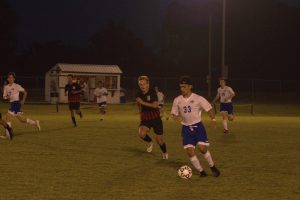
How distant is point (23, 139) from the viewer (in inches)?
706

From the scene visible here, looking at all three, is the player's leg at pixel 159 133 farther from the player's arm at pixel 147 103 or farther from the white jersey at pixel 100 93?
the white jersey at pixel 100 93

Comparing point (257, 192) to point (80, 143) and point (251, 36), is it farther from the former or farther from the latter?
point (251, 36)

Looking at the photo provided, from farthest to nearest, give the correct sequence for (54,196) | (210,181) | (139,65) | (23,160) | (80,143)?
(139,65) → (80,143) → (23,160) → (210,181) → (54,196)

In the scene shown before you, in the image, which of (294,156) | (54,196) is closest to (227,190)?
(54,196)

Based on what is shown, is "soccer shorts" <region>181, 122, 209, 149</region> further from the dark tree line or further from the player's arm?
the dark tree line

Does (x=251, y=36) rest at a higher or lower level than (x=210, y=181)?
higher

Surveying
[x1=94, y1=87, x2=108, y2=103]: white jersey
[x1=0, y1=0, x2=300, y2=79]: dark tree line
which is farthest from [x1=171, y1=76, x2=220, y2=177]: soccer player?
[x1=0, y1=0, x2=300, y2=79]: dark tree line

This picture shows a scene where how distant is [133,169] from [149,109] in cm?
230

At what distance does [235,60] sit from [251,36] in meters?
4.99

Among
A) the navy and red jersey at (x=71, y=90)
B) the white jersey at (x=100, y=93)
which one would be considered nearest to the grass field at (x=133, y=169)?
the navy and red jersey at (x=71, y=90)

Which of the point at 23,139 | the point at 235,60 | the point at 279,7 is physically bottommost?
the point at 23,139

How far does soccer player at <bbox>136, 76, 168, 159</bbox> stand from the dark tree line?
54286 millimetres

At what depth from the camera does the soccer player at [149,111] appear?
13.2m

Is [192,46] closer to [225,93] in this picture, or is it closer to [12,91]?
[225,93]
